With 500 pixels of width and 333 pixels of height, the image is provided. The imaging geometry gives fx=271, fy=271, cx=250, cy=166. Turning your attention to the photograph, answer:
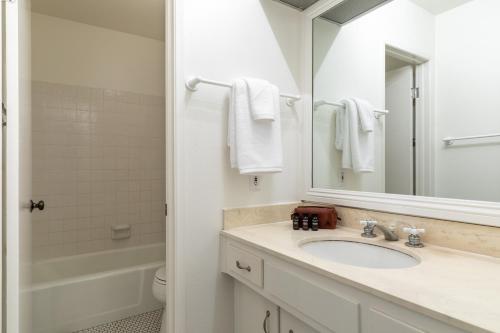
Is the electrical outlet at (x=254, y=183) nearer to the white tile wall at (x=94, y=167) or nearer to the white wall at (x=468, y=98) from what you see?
the white wall at (x=468, y=98)

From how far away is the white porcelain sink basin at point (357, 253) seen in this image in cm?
107

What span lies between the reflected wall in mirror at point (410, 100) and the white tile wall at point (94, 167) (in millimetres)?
1602

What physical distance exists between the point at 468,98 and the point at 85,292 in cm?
244

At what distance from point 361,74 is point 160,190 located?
6.42 ft

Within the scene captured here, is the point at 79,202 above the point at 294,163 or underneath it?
underneath

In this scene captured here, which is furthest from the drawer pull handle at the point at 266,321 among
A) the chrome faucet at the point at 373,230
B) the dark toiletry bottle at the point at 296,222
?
the chrome faucet at the point at 373,230

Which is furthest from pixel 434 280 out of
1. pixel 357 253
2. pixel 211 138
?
pixel 211 138

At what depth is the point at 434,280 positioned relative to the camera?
0.74 metres

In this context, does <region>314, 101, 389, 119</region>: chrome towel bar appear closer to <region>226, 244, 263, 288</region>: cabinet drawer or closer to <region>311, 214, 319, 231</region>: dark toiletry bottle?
<region>311, 214, 319, 231</region>: dark toiletry bottle

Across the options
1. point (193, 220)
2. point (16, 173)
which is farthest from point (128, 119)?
point (16, 173)

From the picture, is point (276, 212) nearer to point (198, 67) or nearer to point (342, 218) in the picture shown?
point (342, 218)

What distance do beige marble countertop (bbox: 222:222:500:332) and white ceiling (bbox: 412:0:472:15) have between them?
1.03m

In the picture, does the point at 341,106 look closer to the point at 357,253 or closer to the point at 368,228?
Answer: the point at 368,228

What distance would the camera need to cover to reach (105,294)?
1.91 meters
